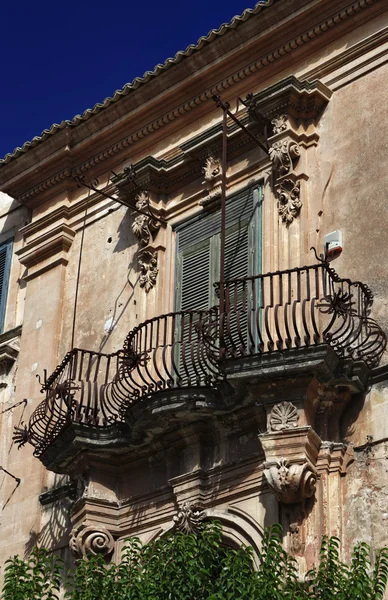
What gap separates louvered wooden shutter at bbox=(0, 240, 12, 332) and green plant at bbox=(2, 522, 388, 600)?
574cm

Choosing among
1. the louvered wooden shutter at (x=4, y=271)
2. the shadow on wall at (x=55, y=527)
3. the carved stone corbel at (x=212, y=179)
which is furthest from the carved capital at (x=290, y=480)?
the louvered wooden shutter at (x=4, y=271)

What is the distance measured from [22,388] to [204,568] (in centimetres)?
531

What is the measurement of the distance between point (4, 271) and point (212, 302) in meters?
4.01

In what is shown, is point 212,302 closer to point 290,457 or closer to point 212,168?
point 212,168

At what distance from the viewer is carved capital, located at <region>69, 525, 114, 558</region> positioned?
536 inches

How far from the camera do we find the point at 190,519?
1304cm

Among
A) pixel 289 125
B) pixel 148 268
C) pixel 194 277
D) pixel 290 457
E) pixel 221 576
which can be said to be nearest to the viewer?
pixel 221 576

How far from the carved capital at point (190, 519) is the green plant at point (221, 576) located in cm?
109

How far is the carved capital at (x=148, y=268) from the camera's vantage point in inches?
598

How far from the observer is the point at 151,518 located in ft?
44.6

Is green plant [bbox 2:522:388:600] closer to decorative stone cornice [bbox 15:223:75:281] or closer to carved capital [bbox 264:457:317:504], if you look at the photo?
carved capital [bbox 264:457:317:504]

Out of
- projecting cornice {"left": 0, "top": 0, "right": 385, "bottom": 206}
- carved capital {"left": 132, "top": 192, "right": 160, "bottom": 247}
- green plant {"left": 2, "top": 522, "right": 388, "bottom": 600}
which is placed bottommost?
green plant {"left": 2, "top": 522, "right": 388, "bottom": 600}

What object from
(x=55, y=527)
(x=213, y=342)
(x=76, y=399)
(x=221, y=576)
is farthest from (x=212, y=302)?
(x=221, y=576)

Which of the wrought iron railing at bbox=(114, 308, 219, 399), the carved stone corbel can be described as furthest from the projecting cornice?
the wrought iron railing at bbox=(114, 308, 219, 399)
